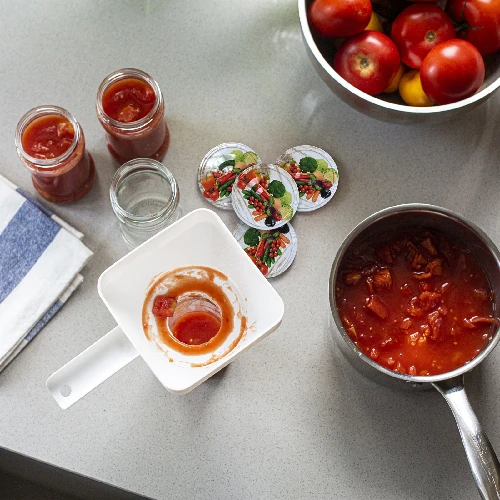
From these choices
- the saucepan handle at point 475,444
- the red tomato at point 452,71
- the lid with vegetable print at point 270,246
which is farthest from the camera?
the lid with vegetable print at point 270,246

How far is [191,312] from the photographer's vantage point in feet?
3.44

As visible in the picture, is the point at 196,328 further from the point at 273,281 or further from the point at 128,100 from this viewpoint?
the point at 128,100

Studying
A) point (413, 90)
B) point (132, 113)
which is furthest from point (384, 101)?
point (132, 113)

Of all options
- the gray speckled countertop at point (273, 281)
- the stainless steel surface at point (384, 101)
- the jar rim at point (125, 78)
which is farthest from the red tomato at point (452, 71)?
the jar rim at point (125, 78)

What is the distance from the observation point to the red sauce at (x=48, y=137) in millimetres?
1066

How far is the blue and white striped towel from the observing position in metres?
1.08

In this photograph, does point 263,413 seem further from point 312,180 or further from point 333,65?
point 333,65

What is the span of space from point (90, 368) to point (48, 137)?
36cm

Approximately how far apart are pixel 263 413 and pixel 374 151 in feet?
1.42

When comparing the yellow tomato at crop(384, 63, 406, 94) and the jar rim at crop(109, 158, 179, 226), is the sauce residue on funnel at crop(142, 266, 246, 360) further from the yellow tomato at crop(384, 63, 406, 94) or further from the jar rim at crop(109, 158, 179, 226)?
the yellow tomato at crop(384, 63, 406, 94)

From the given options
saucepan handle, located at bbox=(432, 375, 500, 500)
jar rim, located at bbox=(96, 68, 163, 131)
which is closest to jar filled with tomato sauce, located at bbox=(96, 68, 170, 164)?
jar rim, located at bbox=(96, 68, 163, 131)

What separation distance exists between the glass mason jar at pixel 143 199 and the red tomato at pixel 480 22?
18.4 inches

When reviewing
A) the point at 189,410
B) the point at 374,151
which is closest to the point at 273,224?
the point at 374,151

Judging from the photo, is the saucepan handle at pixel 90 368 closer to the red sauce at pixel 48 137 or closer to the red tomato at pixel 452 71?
the red sauce at pixel 48 137
